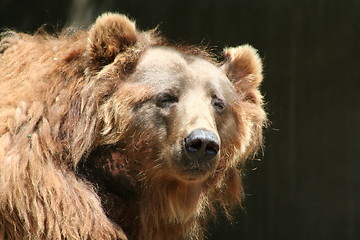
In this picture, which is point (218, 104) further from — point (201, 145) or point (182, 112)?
point (201, 145)

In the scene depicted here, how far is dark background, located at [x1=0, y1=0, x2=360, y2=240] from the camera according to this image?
296 inches

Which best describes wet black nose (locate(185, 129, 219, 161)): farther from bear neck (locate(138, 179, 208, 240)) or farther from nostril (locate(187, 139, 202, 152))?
bear neck (locate(138, 179, 208, 240))

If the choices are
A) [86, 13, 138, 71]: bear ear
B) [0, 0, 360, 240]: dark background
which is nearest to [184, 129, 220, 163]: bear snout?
[86, 13, 138, 71]: bear ear

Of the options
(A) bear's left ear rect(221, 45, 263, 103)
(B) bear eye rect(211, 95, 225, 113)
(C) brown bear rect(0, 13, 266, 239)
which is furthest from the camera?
(A) bear's left ear rect(221, 45, 263, 103)

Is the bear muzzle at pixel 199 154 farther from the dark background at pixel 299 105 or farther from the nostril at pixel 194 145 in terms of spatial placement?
the dark background at pixel 299 105

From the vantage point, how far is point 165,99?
4.53 m

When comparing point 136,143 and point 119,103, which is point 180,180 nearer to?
point 136,143

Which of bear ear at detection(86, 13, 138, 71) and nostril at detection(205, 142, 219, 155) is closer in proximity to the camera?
nostril at detection(205, 142, 219, 155)

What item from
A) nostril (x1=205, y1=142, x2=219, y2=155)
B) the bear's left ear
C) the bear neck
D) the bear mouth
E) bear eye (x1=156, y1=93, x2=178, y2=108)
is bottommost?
the bear neck

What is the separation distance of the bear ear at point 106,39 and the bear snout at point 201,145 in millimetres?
841

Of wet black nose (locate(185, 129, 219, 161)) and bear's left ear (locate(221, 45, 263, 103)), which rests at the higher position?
bear's left ear (locate(221, 45, 263, 103))

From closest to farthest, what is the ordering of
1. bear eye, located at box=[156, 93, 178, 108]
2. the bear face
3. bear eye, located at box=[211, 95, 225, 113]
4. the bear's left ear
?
the bear face → bear eye, located at box=[156, 93, 178, 108] → bear eye, located at box=[211, 95, 225, 113] → the bear's left ear

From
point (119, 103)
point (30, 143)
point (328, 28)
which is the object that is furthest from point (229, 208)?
point (328, 28)

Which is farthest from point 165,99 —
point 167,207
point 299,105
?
point 299,105
